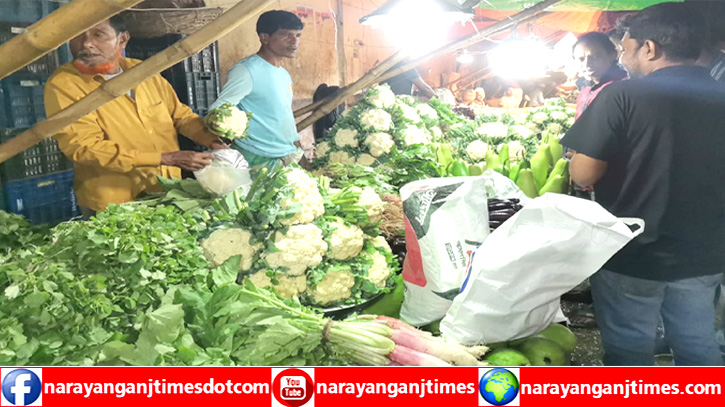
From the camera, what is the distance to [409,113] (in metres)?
4.21

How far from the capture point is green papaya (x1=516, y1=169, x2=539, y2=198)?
2.81 m

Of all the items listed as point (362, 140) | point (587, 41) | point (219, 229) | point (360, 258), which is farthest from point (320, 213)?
point (587, 41)

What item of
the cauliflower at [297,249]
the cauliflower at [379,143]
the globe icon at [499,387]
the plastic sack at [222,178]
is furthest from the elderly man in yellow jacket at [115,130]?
the globe icon at [499,387]

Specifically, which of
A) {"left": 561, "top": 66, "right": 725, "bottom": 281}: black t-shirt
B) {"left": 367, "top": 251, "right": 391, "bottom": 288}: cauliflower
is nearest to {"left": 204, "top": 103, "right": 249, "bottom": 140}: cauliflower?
{"left": 367, "top": 251, "right": 391, "bottom": 288}: cauliflower

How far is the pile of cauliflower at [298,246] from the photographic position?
6.03ft

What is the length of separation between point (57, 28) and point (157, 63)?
28 cm

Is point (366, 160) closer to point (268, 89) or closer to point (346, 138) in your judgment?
point (346, 138)

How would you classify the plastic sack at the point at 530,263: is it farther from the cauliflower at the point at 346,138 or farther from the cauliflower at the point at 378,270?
the cauliflower at the point at 346,138

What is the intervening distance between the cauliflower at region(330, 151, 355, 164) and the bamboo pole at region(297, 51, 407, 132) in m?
0.32

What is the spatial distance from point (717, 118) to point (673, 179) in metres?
0.24

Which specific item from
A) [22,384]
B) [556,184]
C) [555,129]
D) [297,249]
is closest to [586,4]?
[555,129]

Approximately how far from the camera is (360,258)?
203 centimetres

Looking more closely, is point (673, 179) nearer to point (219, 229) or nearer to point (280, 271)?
point (280, 271)

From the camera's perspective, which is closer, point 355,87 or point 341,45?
point 355,87
